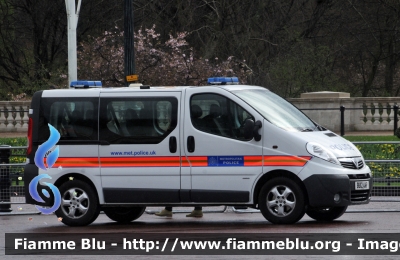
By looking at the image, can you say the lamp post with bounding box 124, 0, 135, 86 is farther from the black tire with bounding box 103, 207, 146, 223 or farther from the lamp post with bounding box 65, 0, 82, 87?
the black tire with bounding box 103, 207, 146, 223

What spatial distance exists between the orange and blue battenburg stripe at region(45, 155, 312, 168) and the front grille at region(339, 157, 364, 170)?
454 millimetres

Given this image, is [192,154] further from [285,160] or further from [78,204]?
[78,204]

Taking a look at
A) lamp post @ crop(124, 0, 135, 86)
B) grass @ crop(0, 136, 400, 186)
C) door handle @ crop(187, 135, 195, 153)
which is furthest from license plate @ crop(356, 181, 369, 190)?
lamp post @ crop(124, 0, 135, 86)

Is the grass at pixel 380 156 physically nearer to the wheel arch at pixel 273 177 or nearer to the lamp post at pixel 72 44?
the lamp post at pixel 72 44

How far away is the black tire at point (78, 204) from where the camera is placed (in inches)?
521

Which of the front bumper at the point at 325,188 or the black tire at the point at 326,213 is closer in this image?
the front bumper at the point at 325,188

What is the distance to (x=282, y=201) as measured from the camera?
41.4 ft

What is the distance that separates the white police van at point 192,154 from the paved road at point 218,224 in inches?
11.4

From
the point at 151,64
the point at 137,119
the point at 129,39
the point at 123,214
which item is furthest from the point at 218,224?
the point at 151,64

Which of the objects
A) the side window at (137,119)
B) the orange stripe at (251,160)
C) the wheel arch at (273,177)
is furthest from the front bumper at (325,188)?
the side window at (137,119)

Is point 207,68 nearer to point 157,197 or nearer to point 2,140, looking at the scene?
point 2,140

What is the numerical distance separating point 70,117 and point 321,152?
3390mm

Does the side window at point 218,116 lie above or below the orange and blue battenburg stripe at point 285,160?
above

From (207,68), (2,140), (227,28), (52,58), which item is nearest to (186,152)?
(2,140)
